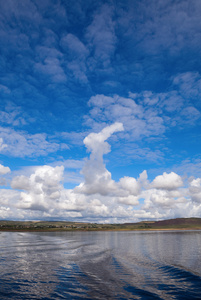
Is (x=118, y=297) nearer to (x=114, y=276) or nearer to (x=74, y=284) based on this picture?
(x=74, y=284)

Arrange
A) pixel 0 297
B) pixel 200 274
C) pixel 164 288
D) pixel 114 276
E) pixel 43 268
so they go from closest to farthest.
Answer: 1. pixel 0 297
2. pixel 164 288
3. pixel 114 276
4. pixel 200 274
5. pixel 43 268

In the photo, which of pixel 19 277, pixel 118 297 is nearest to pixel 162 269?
pixel 118 297

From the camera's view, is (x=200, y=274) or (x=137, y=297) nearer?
(x=137, y=297)

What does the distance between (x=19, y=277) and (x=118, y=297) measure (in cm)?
1529

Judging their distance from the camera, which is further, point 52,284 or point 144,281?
point 144,281

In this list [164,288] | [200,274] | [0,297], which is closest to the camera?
[0,297]

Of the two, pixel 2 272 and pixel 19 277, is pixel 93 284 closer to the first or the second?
pixel 19 277

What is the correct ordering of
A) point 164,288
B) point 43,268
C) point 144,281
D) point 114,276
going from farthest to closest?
point 43,268
point 114,276
point 144,281
point 164,288

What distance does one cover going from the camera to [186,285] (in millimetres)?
24781

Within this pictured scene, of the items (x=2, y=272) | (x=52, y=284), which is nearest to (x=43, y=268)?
(x=2, y=272)

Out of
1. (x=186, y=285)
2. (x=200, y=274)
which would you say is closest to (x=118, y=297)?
(x=186, y=285)

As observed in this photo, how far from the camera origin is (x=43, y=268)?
113 ft

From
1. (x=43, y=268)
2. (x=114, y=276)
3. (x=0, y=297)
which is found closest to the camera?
(x=0, y=297)

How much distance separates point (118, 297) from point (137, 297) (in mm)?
1879
